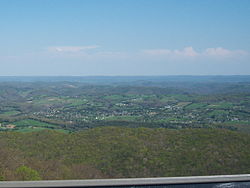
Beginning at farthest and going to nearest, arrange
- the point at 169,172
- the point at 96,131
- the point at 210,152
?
1. the point at 96,131
2. the point at 210,152
3. the point at 169,172

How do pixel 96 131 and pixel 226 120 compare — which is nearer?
pixel 96 131

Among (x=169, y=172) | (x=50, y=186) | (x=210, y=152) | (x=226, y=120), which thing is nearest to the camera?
(x=50, y=186)

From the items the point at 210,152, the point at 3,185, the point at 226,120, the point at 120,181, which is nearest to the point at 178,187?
the point at 120,181

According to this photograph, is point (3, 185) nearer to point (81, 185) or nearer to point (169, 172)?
point (81, 185)

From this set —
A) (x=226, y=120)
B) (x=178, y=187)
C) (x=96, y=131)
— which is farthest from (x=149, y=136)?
(x=226, y=120)

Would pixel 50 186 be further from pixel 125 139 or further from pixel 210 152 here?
pixel 125 139

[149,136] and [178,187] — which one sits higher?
[178,187]
